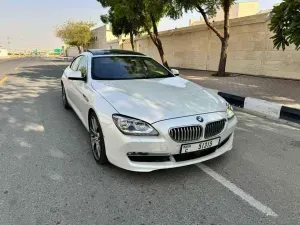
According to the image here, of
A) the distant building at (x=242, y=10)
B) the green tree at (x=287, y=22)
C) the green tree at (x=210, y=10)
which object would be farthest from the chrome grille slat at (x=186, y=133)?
the distant building at (x=242, y=10)

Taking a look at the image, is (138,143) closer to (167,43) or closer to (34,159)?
(34,159)

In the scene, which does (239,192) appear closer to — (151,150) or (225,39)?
(151,150)

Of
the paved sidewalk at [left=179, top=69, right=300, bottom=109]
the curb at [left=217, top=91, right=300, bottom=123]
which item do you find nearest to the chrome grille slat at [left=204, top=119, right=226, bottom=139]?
the curb at [left=217, top=91, right=300, bottom=123]

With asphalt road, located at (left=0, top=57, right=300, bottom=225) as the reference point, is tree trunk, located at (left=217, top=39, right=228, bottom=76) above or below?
above

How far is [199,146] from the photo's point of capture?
9.28 feet

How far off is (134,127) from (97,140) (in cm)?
79

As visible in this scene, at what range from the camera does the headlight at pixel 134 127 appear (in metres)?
2.69


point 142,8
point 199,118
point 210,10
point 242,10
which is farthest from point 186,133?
point 242,10

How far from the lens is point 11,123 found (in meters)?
Answer: 5.12

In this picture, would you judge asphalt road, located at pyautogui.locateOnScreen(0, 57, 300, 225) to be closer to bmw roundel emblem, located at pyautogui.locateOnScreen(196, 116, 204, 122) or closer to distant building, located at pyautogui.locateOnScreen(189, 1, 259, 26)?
bmw roundel emblem, located at pyautogui.locateOnScreen(196, 116, 204, 122)

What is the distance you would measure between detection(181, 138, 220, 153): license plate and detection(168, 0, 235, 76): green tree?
29.4ft

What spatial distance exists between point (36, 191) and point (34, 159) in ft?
2.87

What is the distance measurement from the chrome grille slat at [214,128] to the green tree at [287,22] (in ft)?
13.3

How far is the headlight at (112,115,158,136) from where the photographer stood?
2691mm
